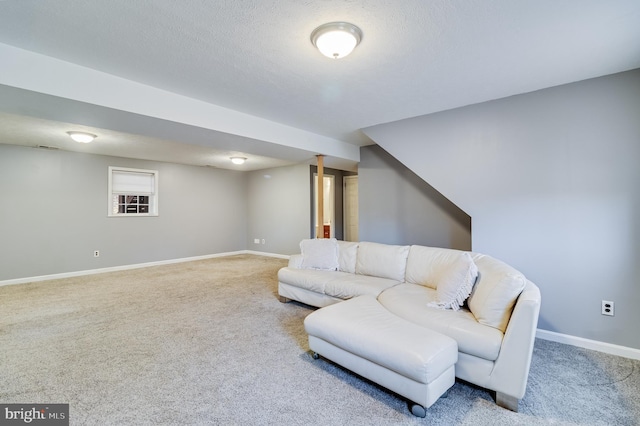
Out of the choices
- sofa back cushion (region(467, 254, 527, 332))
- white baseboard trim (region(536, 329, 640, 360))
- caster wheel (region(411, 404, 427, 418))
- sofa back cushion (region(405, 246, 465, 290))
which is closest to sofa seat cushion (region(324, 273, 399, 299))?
sofa back cushion (region(405, 246, 465, 290))

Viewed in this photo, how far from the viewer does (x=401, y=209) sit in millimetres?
4754

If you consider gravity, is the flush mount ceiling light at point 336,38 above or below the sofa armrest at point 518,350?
above

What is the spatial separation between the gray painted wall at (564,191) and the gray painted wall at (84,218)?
5.99 m

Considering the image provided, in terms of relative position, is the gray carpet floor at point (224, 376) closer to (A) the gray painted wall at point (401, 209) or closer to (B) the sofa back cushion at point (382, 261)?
(B) the sofa back cushion at point (382, 261)

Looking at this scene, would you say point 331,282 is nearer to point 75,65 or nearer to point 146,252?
point 75,65

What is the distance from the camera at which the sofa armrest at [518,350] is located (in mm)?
1691

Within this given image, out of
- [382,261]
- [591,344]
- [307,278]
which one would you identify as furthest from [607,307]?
[307,278]

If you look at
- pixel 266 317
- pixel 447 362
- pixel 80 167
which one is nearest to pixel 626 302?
pixel 447 362

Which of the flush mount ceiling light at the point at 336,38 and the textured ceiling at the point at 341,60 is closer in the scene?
the textured ceiling at the point at 341,60

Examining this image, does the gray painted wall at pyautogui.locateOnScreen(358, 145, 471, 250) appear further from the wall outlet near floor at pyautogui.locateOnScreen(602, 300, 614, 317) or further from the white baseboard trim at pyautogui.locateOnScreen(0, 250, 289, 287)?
the white baseboard trim at pyautogui.locateOnScreen(0, 250, 289, 287)

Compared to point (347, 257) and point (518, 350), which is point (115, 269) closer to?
point (347, 257)

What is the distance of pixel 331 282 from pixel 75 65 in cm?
310

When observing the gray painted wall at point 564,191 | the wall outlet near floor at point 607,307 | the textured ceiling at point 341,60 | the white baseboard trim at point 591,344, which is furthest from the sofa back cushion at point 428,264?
the textured ceiling at point 341,60

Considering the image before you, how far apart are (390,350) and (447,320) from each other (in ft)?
1.95
